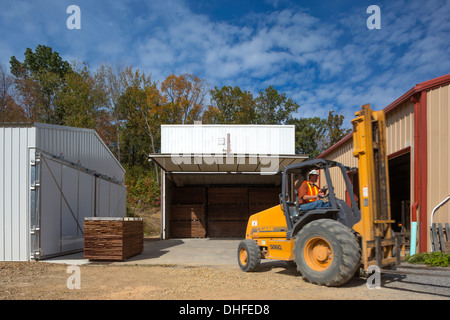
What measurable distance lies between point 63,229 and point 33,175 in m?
2.34

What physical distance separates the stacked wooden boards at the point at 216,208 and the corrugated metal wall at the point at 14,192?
393 inches

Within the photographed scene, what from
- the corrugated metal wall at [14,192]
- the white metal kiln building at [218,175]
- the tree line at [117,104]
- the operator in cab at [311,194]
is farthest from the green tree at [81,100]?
the operator in cab at [311,194]

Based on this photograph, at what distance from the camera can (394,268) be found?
686 centimetres

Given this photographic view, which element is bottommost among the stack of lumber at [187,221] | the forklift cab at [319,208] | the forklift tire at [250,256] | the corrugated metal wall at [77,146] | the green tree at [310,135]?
the stack of lumber at [187,221]

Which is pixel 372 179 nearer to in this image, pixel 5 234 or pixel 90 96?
pixel 5 234

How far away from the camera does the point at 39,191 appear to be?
407 inches

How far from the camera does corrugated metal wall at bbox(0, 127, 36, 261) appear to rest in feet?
33.1

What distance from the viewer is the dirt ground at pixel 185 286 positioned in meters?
6.02

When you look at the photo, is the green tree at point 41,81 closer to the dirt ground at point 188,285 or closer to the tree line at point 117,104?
the tree line at point 117,104

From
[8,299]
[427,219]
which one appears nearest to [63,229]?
[8,299]

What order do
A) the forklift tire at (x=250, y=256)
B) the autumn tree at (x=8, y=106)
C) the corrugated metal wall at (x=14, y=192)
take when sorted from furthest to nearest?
the autumn tree at (x=8, y=106)
the corrugated metal wall at (x=14, y=192)
the forklift tire at (x=250, y=256)

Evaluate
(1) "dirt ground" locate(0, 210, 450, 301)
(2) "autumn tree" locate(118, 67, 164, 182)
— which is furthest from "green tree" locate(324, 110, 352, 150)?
(1) "dirt ground" locate(0, 210, 450, 301)

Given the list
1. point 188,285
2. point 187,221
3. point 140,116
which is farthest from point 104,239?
point 140,116

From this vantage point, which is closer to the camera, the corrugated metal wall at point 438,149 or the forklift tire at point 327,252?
the forklift tire at point 327,252
